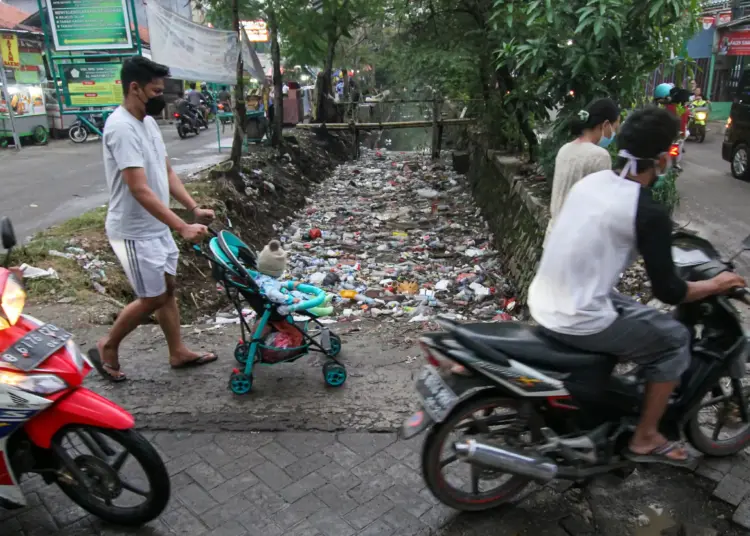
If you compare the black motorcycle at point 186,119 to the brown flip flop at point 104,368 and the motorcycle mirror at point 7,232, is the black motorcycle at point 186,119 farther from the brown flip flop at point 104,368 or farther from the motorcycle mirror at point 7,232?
the motorcycle mirror at point 7,232

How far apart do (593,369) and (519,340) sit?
0.32 meters

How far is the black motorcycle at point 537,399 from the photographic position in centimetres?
238

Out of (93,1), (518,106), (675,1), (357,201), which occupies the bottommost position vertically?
(357,201)

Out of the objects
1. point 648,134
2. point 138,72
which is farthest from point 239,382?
point 648,134

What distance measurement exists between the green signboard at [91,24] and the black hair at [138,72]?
595 centimetres

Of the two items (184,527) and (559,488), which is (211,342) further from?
(559,488)

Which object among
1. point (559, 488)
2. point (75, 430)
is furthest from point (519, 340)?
point (75, 430)

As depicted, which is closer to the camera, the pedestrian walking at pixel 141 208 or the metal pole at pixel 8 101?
the pedestrian walking at pixel 141 208

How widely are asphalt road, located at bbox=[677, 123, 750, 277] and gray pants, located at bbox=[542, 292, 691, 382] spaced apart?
394 cm

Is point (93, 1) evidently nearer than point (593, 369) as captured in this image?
No

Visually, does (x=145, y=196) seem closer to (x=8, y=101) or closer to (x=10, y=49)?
(x=8, y=101)

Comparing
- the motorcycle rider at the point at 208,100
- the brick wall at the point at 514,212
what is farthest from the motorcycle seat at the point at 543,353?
the motorcycle rider at the point at 208,100

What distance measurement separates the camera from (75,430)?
240 centimetres

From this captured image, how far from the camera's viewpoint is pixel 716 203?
8.88 metres
